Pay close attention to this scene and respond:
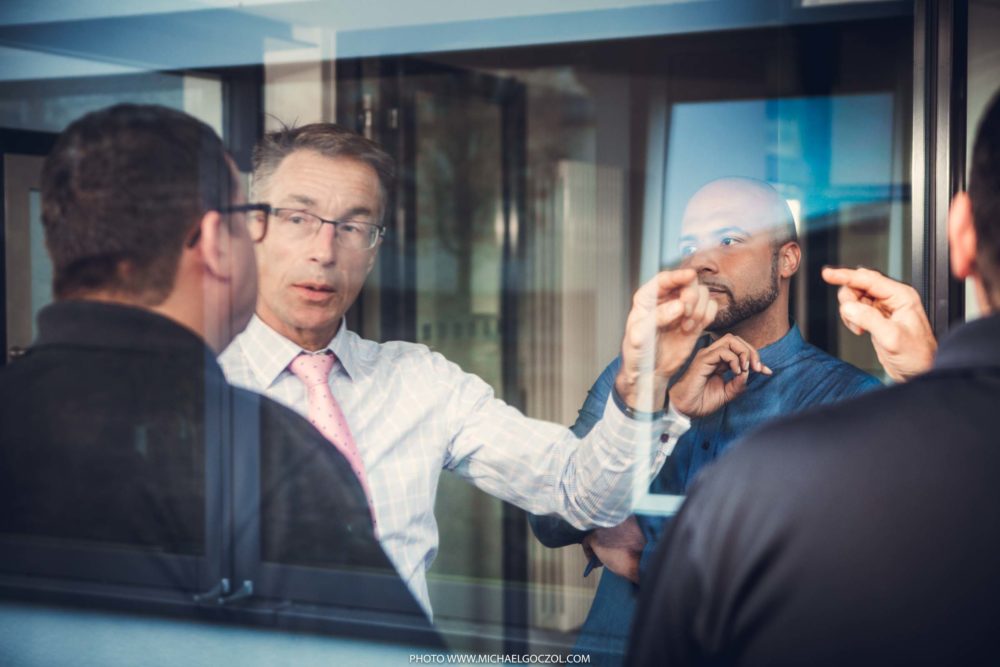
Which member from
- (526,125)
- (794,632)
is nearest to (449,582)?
(794,632)

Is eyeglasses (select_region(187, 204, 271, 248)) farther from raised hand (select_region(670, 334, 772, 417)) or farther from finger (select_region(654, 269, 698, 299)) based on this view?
raised hand (select_region(670, 334, 772, 417))

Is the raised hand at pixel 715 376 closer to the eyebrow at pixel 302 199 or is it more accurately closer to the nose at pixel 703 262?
the nose at pixel 703 262

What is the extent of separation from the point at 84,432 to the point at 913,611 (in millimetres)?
2276

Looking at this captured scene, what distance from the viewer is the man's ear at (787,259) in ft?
7.33

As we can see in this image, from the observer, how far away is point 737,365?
2.21 meters

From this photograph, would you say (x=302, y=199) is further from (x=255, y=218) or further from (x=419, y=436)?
(x=419, y=436)

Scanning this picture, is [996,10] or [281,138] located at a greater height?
[996,10]

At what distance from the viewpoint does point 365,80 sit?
2.90 meters

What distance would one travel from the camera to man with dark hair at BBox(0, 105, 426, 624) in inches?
101

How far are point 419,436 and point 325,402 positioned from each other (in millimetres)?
256

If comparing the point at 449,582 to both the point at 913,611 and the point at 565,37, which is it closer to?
the point at 565,37

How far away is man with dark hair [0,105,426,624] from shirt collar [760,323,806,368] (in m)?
1.06

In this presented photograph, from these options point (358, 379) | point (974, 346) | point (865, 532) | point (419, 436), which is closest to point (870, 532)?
point (865, 532)

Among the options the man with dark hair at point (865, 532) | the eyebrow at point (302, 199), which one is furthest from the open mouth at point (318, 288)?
the man with dark hair at point (865, 532)
